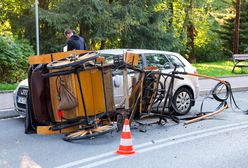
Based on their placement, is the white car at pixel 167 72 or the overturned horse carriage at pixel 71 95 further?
the white car at pixel 167 72

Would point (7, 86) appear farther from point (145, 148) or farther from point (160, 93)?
point (145, 148)

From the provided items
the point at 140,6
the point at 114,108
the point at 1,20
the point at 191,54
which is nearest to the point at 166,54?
the point at 114,108

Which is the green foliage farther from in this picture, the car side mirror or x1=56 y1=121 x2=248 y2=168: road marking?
x1=56 y1=121 x2=248 y2=168: road marking

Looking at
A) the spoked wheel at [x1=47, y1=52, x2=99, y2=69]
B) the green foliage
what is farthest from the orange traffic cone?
the green foliage

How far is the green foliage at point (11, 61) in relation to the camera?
46.9 ft

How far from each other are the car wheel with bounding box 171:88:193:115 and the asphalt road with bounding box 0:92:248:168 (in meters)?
0.82

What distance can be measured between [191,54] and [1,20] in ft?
65.0

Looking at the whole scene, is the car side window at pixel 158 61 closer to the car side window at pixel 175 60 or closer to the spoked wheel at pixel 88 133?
the car side window at pixel 175 60

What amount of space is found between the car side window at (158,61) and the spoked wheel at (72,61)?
245 cm

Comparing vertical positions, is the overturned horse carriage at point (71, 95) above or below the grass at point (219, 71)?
above

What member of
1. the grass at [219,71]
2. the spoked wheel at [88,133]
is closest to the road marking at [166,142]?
the spoked wheel at [88,133]

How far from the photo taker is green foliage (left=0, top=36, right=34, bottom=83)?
14.3 metres

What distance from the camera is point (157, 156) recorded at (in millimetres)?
6344

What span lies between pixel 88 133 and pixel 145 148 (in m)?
1.11
